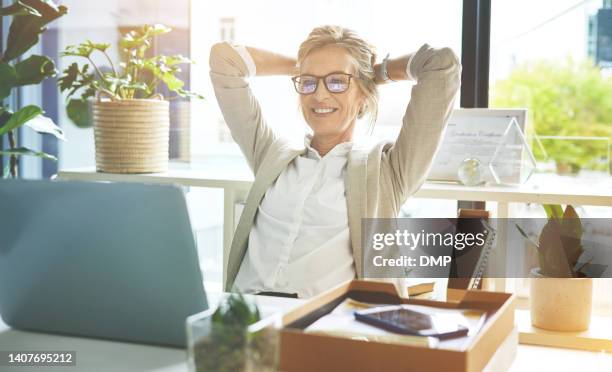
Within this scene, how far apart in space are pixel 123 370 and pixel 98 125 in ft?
6.01

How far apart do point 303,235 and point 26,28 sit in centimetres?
154

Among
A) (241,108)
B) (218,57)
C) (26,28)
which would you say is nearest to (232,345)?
(241,108)

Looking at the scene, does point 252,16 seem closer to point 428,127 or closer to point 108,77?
point 108,77

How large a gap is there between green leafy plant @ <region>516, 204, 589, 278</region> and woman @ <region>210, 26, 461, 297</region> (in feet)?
1.54

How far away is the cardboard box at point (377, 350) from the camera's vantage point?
0.89m

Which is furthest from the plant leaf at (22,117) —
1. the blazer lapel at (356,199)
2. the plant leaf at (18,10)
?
the blazer lapel at (356,199)

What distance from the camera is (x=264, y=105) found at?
10.1ft

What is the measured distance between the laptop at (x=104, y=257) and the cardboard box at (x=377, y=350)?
165 mm

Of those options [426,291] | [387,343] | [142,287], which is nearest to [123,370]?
[142,287]

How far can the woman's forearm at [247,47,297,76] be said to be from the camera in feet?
7.88

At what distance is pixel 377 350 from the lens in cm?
93

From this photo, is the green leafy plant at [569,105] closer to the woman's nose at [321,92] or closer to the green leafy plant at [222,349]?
the woman's nose at [321,92]

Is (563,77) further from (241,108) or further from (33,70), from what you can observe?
(33,70)

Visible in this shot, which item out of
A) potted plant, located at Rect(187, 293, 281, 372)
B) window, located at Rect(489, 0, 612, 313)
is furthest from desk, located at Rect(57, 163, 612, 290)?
potted plant, located at Rect(187, 293, 281, 372)
